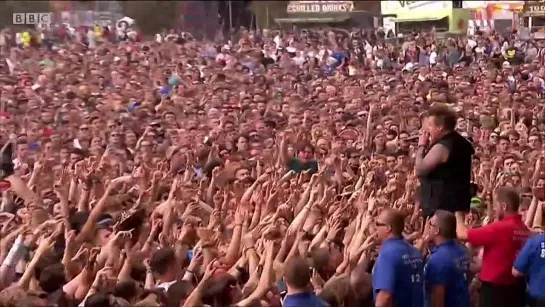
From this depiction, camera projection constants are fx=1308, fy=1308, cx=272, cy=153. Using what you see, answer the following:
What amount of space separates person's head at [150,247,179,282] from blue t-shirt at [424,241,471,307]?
1386mm

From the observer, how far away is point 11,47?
899 inches

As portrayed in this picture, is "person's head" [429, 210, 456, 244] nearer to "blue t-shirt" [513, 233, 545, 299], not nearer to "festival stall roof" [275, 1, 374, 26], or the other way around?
"blue t-shirt" [513, 233, 545, 299]

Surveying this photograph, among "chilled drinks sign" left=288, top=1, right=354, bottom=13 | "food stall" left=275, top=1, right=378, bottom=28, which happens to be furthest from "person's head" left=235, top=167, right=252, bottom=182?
"chilled drinks sign" left=288, top=1, right=354, bottom=13

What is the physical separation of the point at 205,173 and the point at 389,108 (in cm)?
480

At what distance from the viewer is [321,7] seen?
40.0m

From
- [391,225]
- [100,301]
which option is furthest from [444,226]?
[100,301]

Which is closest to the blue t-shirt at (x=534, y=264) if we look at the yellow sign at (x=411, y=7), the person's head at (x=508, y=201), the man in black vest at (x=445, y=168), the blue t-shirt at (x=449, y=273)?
the person's head at (x=508, y=201)

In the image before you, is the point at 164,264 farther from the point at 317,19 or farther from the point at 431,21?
the point at 317,19

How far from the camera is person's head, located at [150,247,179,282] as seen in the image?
658cm

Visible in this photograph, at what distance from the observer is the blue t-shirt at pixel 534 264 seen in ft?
24.5

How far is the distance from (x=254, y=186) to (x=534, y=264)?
2538 millimetres

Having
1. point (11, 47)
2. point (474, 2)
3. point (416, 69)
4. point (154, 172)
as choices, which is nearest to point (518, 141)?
point (154, 172)

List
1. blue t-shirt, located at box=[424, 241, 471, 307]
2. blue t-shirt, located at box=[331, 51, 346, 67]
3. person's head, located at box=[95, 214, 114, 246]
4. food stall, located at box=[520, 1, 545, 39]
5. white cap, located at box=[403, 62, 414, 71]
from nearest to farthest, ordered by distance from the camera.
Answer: blue t-shirt, located at box=[424, 241, 471, 307] < person's head, located at box=[95, 214, 114, 246] < food stall, located at box=[520, 1, 545, 39] < white cap, located at box=[403, 62, 414, 71] < blue t-shirt, located at box=[331, 51, 346, 67]

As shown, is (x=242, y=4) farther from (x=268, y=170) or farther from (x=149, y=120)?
(x=268, y=170)
